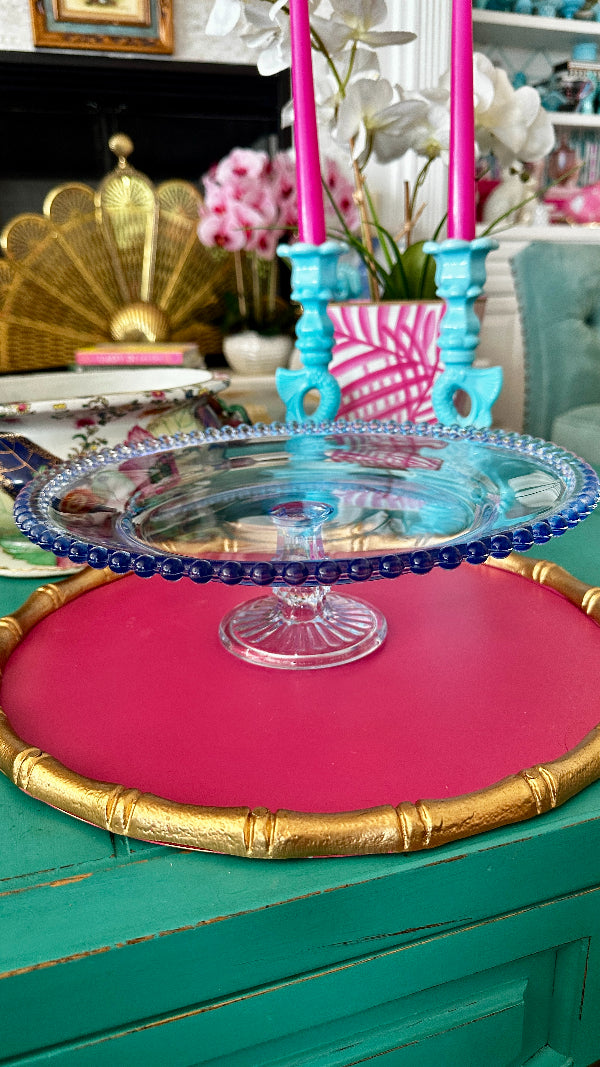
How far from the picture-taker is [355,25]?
1.82 feet

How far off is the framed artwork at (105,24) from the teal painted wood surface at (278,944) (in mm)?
1374

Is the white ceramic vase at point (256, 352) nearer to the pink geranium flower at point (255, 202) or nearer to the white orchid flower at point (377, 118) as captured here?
the pink geranium flower at point (255, 202)

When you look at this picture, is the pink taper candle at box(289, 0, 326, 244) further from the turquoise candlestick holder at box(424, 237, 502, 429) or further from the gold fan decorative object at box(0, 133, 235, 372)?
the gold fan decorative object at box(0, 133, 235, 372)

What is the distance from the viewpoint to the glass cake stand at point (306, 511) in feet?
0.74

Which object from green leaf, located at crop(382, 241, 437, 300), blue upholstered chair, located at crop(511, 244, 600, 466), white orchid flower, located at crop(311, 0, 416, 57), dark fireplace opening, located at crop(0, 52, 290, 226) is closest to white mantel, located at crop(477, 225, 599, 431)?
blue upholstered chair, located at crop(511, 244, 600, 466)

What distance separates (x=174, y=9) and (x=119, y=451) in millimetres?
1268

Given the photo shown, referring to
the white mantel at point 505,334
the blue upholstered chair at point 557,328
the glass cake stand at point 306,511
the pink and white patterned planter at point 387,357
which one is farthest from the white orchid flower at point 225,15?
the white mantel at point 505,334

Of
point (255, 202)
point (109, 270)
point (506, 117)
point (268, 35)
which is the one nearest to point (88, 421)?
point (268, 35)

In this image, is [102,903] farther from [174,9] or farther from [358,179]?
[174,9]

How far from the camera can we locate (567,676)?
294 millimetres

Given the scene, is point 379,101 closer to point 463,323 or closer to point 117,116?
point 463,323

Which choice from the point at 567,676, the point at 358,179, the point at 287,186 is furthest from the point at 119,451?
the point at 287,186

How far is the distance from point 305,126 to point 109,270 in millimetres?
831

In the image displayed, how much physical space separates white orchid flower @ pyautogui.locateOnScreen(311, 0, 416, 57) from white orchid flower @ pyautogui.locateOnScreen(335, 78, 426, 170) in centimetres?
3
